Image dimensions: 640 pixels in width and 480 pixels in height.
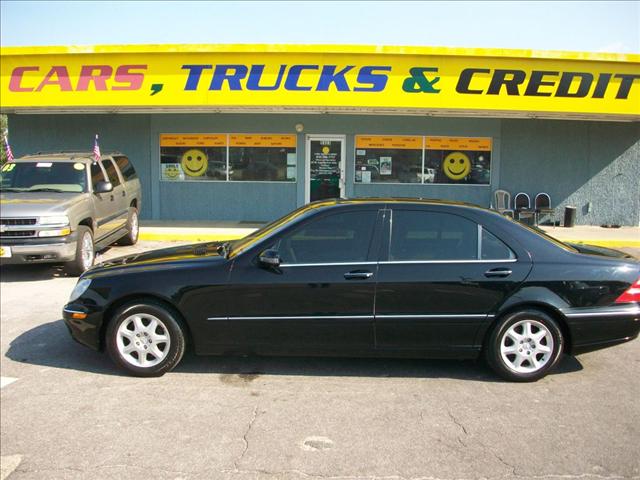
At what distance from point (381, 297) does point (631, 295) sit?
2.03 meters

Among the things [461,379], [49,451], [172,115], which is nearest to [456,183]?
[172,115]

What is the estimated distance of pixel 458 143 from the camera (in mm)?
14750

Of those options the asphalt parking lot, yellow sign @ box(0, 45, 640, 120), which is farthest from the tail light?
yellow sign @ box(0, 45, 640, 120)

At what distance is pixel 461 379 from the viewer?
4.63 metres

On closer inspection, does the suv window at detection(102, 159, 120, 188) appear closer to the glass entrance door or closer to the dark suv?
the dark suv

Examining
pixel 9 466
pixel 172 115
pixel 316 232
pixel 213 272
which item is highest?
pixel 172 115

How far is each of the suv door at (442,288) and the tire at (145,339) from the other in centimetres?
168

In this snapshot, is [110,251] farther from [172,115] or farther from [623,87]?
[623,87]

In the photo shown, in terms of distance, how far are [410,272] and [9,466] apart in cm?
303

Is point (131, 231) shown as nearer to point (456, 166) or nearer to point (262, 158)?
point (262, 158)

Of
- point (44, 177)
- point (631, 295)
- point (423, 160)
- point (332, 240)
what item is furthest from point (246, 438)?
point (423, 160)

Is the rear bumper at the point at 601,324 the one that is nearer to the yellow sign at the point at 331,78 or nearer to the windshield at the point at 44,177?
the windshield at the point at 44,177

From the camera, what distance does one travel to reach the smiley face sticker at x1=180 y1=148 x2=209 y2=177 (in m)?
15.0

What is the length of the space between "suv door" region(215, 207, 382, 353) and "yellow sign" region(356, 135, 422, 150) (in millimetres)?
10315
